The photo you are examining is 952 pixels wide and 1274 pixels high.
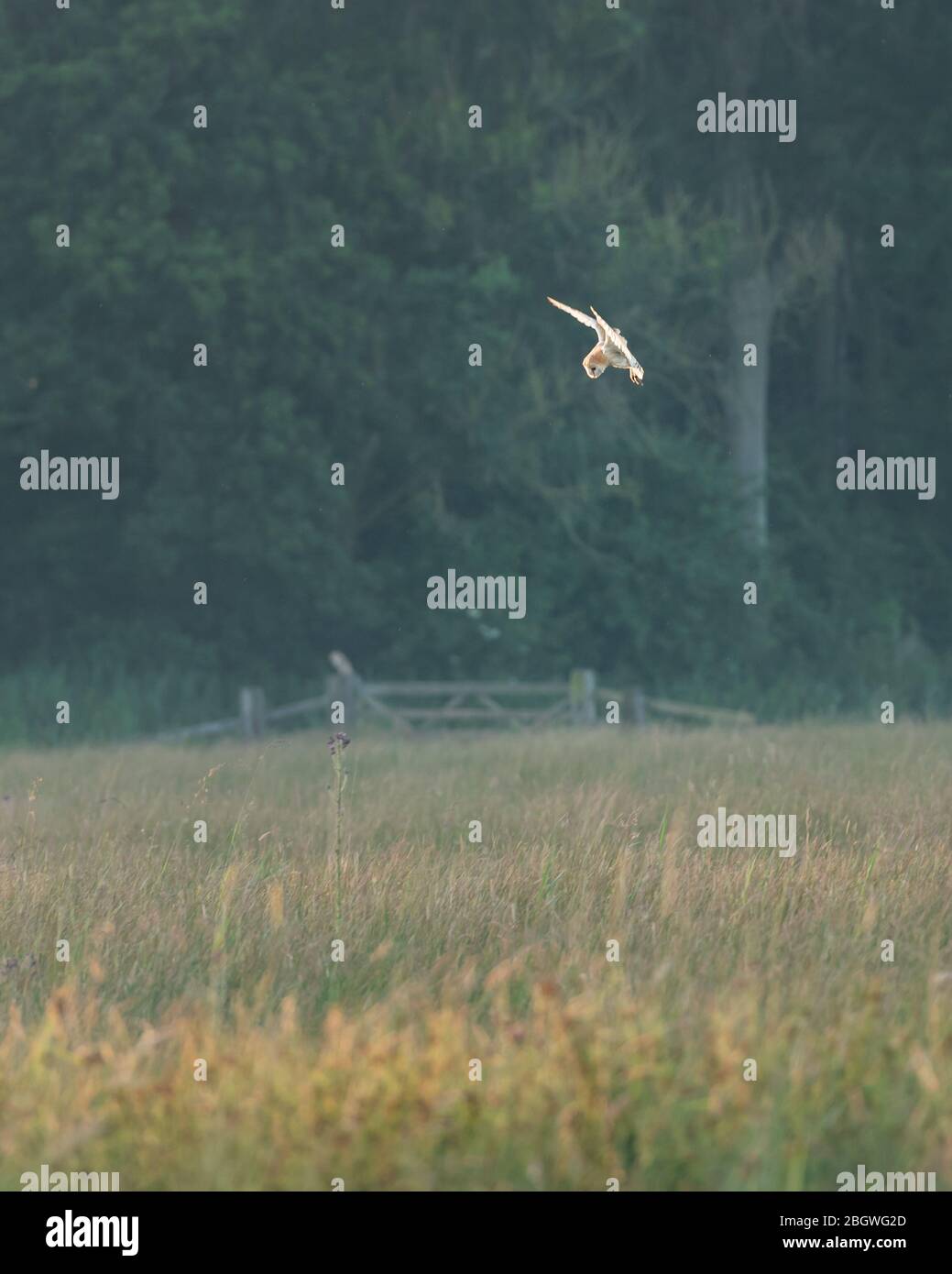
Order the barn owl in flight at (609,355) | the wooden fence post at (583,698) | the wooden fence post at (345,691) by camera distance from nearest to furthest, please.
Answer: the barn owl in flight at (609,355) < the wooden fence post at (345,691) < the wooden fence post at (583,698)

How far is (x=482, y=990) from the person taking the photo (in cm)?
731

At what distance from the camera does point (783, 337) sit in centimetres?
3428

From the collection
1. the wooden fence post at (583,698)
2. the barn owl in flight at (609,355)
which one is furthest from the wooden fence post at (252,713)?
the barn owl in flight at (609,355)

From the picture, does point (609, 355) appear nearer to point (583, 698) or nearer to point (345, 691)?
point (345, 691)

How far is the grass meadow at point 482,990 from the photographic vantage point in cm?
517

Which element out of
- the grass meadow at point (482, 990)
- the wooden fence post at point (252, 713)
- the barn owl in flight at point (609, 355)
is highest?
the wooden fence post at point (252, 713)

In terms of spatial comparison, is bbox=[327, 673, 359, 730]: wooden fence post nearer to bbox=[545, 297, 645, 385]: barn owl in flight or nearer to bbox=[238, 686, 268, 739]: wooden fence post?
bbox=[238, 686, 268, 739]: wooden fence post

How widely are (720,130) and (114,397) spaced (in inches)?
445

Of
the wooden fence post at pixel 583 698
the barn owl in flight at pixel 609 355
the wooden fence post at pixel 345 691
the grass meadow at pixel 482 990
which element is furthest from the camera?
the wooden fence post at pixel 583 698

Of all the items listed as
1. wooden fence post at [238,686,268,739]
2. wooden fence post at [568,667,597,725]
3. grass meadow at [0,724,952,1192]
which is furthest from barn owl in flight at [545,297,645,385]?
wooden fence post at [568,667,597,725]

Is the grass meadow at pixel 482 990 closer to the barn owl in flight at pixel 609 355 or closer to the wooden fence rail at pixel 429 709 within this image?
the barn owl in flight at pixel 609 355

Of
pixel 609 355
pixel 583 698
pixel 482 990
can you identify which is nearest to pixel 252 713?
pixel 583 698

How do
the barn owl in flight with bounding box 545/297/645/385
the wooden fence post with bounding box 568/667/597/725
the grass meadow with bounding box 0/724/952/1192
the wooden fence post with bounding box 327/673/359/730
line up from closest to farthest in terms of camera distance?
1. the grass meadow with bounding box 0/724/952/1192
2. the barn owl in flight with bounding box 545/297/645/385
3. the wooden fence post with bounding box 327/673/359/730
4. the wooden fence post with bounding box 568/667/597/725

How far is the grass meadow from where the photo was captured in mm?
5172
